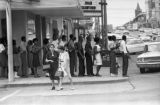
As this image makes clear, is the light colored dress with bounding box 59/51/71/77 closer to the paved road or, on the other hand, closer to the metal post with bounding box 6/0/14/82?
the paved road

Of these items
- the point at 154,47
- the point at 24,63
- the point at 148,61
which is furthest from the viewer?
the point at 154,47

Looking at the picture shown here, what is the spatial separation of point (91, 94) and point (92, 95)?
259 mm

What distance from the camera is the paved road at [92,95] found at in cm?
1278

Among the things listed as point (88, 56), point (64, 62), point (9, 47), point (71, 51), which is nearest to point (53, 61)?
point (64, 62)

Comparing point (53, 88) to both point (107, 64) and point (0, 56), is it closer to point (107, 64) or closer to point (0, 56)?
point (0, 56)

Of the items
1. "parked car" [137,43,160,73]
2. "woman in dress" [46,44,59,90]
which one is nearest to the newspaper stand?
"parked car" [137,43,160,73]

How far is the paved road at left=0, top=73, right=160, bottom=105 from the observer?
12.8 metres

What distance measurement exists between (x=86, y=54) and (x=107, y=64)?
4.68 m

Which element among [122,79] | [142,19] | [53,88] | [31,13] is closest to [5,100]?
[53,88]

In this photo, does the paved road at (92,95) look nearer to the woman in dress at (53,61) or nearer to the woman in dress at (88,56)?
the woman in dress at (53,61)

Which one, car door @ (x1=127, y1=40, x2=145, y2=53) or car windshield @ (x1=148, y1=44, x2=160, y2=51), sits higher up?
car windshield @ (x1=148, y1=44, x2=160, y2=51)

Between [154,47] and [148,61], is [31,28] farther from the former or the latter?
[154,47]

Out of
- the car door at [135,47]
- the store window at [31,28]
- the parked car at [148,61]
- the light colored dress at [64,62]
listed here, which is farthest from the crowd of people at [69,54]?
the car door at [135,47]

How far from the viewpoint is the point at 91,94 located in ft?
48.0
